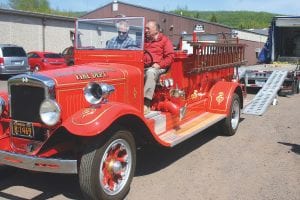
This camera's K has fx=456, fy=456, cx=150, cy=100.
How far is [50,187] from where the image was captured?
18.6ft

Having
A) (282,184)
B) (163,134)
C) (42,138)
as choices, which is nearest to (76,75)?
(42,138)

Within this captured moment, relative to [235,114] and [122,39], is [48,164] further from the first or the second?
[235,114]

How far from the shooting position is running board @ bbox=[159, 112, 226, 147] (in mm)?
6323

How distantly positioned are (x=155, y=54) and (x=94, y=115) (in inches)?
88.1

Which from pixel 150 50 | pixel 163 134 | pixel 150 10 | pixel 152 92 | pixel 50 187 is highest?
pixel 150 10

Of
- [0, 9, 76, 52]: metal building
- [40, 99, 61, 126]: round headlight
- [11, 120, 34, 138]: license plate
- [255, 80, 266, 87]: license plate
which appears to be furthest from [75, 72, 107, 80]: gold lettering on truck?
[0, 9, 76, 52]: metal building

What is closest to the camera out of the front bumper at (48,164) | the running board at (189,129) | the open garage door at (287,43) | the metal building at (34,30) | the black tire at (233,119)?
the front bumper at (48,164)

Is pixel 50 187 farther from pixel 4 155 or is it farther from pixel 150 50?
pixel 150 50

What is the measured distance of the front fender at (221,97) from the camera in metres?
8.30

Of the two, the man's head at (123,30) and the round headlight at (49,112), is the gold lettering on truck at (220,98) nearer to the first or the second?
the man's head at (123,30)

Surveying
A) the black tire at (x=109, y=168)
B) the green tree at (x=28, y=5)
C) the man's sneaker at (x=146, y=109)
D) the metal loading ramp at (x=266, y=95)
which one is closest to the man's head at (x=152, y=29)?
the man's sneaker at (x=146, y=109)

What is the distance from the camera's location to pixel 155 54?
684 cm

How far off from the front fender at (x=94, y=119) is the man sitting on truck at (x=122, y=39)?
4.80 ft

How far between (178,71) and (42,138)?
280cm
